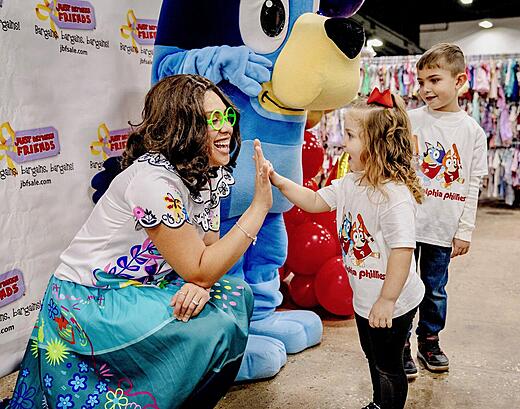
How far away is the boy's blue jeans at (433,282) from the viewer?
90.7 inches

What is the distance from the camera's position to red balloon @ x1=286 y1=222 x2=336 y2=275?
2.99 metres

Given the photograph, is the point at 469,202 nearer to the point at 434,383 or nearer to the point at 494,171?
the point at 434,383

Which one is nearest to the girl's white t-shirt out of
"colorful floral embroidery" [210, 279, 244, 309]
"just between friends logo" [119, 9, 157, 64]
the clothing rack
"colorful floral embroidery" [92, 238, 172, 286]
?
"colorful floral embroidery" [92, 238, 172, 286]

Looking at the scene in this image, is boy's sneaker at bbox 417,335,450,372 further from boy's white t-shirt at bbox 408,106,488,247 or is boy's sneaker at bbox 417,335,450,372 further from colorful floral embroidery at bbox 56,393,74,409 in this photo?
colorful floral embroidery at bbox 56,393,74,409

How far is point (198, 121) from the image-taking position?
5.05ft

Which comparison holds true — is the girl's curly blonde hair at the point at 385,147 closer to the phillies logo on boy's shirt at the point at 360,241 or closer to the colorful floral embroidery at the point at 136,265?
the phillies logo on boy's shirt at the point at 360,241

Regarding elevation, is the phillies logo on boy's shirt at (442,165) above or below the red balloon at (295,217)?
above

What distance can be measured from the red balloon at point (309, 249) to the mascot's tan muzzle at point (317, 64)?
38.4 inches

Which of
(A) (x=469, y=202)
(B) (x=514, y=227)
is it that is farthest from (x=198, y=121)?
(B) (x=514, y=227)

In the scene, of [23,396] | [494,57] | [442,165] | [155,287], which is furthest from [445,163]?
[494,57]

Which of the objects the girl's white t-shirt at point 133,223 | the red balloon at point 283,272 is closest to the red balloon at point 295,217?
the red balloon at point 283,272

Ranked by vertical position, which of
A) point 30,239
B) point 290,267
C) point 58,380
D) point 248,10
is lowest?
point 290,267

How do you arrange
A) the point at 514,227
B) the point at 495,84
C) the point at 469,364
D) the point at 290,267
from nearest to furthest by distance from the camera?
the point at 469,364 < the point at 290,267 < the point at 514,227 < the point at 495,84

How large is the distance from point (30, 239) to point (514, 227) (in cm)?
476
